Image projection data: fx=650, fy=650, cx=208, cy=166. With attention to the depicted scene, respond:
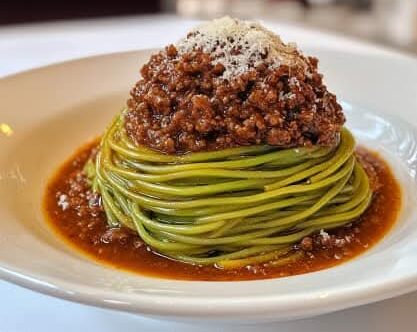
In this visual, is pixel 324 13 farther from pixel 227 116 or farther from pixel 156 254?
pixel 156 254

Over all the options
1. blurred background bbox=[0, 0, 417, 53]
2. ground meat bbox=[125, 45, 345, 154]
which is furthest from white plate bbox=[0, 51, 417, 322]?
blurred background bbox=[0, 0, 417, 53]

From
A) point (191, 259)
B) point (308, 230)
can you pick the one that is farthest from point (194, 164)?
point (308, 230)

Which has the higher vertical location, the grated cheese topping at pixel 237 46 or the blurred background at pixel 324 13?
the grated cheese topping at pixel 237 46

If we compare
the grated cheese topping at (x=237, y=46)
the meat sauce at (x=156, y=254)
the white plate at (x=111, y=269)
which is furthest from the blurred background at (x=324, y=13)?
the grated cheese topping at (x=237, y=46)

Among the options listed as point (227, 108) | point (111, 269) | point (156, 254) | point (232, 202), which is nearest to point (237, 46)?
point (227, 108)

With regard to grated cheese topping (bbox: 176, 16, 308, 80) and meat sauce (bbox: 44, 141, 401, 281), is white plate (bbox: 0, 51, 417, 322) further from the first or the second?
grated cheese topping (bbox: 176, 16, 308, 80)

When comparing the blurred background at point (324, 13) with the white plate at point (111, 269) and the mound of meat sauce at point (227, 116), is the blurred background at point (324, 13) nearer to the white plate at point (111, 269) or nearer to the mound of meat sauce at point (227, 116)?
the white plate at point (111, 269)
